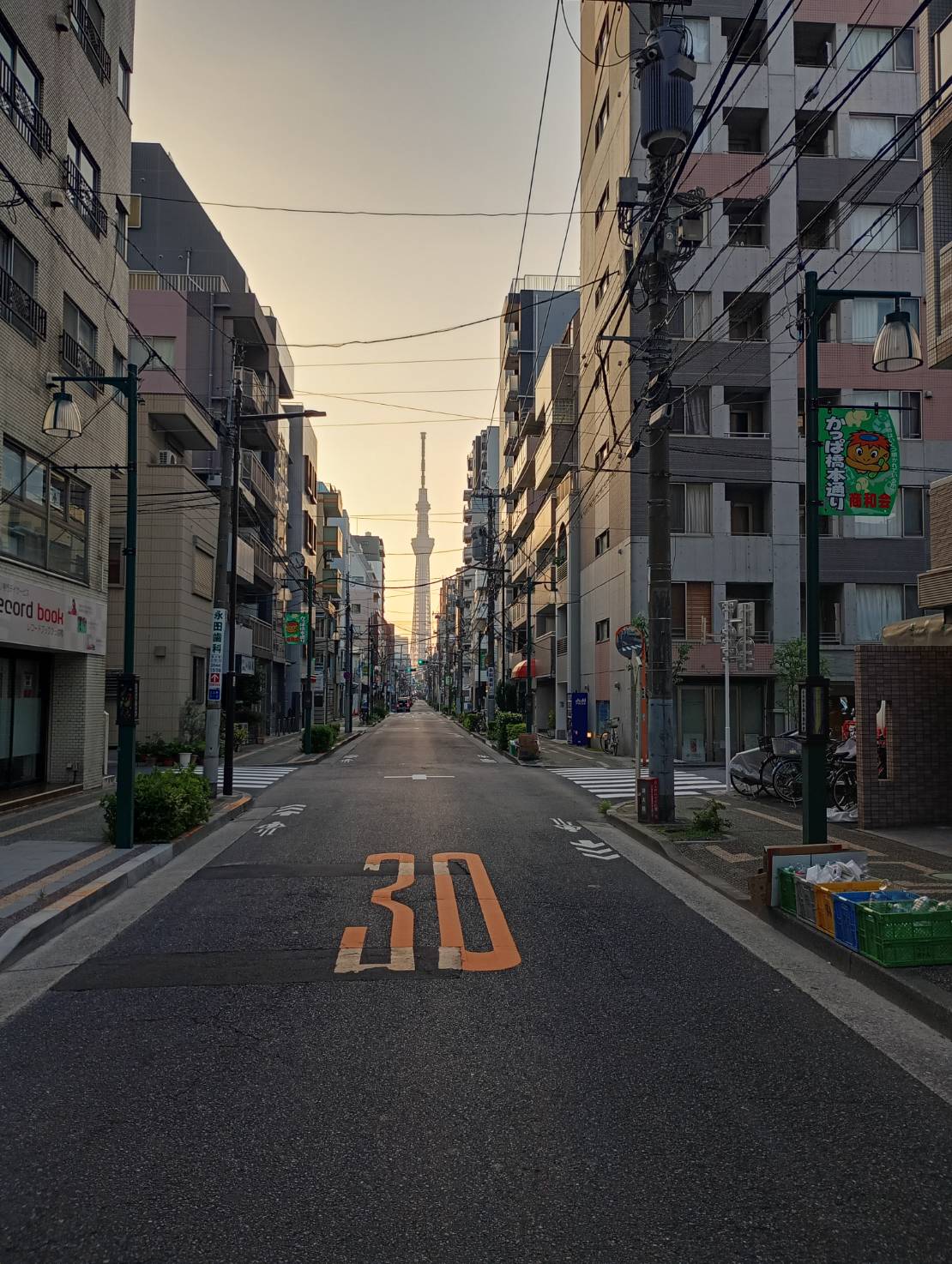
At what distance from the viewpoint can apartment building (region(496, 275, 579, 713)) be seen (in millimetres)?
62084

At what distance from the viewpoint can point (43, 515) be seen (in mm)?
18734

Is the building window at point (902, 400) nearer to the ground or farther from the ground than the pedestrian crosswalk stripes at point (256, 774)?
farther from the ground

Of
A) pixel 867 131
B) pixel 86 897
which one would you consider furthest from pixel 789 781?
pixel 867 131

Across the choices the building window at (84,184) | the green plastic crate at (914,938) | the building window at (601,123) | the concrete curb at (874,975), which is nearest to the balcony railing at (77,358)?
the building window at (84,184)

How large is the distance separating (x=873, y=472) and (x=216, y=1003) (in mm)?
8828

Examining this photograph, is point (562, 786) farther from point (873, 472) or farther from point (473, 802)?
point (873, 472)

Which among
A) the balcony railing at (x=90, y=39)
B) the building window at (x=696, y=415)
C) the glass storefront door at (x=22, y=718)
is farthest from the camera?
the building window at (x=696, y=415)

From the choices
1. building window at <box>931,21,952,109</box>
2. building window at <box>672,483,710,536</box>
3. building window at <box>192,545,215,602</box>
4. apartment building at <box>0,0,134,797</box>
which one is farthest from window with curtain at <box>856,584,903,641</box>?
apartment building at <box>0,0,134,797</box>

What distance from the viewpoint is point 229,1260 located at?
134 inches

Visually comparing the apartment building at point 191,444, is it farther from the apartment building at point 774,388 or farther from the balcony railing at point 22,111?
the apartment building at point 774,388

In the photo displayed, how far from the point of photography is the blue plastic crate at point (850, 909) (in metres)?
7.41

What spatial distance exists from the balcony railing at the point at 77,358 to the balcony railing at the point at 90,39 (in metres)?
6.29

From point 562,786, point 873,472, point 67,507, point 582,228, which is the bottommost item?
point 562,786

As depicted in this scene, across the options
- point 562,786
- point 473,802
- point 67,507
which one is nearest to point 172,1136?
point 473,802
